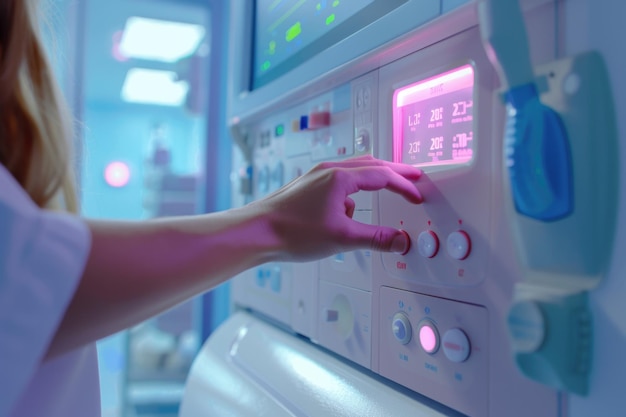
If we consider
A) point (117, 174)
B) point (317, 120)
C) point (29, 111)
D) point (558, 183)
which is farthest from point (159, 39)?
point (558, 183)

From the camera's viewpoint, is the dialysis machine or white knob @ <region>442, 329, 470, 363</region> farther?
white knob @ <region>442, 329, 470, 363</region>

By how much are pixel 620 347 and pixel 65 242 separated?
39cm

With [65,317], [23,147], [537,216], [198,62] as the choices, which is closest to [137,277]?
[65,317]

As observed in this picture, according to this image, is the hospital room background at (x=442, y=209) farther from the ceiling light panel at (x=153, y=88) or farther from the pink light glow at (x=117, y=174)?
the pink light glow at (x=117, y=174)

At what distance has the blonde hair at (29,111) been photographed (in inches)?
18.5

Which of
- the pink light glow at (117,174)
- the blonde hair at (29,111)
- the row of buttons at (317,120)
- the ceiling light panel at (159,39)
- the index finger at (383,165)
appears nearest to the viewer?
the blonde hair at (29,111)

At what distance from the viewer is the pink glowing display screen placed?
1.72ft

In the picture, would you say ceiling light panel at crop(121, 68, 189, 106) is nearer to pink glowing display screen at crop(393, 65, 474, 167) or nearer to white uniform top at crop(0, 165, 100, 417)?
pink glowing display screen at crop(393, 65, 474, 167)

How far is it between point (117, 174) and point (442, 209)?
5.74m

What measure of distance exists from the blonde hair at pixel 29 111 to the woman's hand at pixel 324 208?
191 millimetres

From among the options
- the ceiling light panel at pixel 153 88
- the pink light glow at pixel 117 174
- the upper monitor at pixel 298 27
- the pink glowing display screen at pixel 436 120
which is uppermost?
the ceiling light panel at pixel 153 88

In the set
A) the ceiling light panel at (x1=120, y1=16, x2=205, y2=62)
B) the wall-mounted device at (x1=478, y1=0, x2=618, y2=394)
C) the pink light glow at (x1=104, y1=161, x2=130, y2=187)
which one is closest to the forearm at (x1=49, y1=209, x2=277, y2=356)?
the wall-mounted device at (x1=478, y1=0, x2=618, y2=394)

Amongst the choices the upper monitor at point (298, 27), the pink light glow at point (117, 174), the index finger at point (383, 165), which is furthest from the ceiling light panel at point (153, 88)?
the index finger at point (383, 165)

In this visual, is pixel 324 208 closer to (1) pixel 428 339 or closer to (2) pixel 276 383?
(1) pixel 428 339
